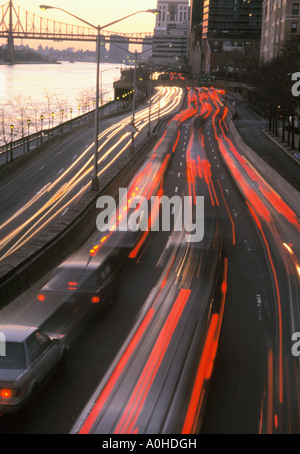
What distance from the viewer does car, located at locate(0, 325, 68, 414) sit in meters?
11.4

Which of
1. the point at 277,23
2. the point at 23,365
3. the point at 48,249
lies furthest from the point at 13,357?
the point at 277,23

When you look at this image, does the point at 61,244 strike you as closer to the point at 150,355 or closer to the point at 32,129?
the point at 150,355

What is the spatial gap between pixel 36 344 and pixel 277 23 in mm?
120833

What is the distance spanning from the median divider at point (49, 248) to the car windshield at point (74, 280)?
3.70 ft

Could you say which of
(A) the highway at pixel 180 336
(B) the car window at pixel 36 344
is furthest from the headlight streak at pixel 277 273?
(B) the car window at pixel 36 344

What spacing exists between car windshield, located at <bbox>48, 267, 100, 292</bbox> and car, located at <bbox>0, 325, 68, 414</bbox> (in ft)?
15.0

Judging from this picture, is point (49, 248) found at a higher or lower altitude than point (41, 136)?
higher

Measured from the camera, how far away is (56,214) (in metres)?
41.5

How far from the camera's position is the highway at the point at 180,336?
1199cm

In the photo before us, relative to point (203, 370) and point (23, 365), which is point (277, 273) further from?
point (23, 365)

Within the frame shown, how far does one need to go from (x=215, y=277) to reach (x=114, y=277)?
394cm

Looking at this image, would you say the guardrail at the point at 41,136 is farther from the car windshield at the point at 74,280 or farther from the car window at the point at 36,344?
the car window at the point at 36,344

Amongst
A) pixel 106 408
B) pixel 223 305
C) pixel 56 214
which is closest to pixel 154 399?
pixel 106 408

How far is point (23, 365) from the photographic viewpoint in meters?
11.9
